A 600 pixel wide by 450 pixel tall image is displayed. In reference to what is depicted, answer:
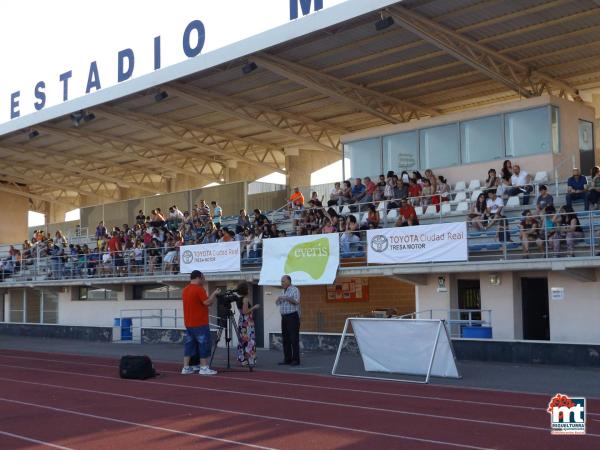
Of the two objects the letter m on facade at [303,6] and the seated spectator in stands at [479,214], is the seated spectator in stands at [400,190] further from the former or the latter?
the letter m on facade at [303,6]

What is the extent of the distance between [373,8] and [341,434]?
13.8 meters

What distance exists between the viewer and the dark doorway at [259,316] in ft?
83.4

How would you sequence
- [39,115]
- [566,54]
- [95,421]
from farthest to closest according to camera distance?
1. [39,115]
2. [566,54]
3. [95,421]

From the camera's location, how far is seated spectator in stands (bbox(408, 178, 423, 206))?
23359 mm

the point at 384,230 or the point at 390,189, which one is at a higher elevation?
the point at 390,189

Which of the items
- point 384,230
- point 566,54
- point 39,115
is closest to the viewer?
point 384,230

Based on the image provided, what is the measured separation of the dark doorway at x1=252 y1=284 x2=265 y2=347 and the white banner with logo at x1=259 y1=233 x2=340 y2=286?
3041mm

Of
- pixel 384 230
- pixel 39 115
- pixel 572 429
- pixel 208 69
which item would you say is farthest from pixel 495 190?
pixel 39 115

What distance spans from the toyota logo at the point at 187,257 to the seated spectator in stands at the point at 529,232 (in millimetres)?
11212

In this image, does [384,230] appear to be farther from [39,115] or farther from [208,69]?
[39,115]

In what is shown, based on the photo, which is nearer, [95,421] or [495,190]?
[95,421]

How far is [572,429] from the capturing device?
9.42 meters

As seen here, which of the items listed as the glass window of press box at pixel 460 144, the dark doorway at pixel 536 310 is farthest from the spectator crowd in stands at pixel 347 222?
the dark doorway at pixel 536 310

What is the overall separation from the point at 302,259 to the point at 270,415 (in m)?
11.2
